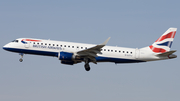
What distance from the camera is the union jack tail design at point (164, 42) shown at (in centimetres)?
5050

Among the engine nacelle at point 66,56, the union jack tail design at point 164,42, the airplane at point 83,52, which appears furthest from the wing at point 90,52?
the union jack tail design at point 164,42

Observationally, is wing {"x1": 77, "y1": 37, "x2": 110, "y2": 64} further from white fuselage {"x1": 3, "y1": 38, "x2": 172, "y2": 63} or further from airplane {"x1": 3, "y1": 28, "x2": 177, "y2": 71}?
white fuselage {"x1": 3, "y1": 38, "x2": 172, "y2": 63}

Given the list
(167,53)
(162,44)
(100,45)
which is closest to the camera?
(100,45)

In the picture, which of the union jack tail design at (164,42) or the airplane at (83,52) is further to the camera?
the union jack tail design at (164,42)

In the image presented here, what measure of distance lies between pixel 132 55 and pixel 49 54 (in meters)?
13.2

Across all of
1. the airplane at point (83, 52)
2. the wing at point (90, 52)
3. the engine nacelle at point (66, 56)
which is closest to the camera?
the wing at point (90, 52)

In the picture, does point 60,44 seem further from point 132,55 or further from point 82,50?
point 132,55

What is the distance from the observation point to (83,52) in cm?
4612

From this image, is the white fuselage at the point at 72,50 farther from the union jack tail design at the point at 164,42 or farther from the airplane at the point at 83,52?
the union jack tail design at the point at 164,42

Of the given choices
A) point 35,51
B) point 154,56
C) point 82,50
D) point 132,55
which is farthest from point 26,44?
point 154,56

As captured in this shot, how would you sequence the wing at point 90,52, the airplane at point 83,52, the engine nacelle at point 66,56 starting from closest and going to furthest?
the wing at point 90,52
the engine nacelle at point 66,56
the airplane at point 83,52

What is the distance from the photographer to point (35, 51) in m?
47.7

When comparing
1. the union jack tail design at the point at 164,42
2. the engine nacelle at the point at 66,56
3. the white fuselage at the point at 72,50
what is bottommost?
the engine nacelle at the point at 66,56

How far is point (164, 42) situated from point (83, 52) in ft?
47.0
